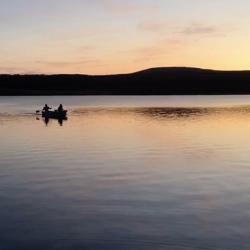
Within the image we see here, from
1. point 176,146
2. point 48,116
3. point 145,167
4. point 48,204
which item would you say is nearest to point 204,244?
point 48,204

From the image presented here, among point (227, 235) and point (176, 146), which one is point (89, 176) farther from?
point (176, 146)

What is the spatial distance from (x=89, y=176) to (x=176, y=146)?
1498 centimetres

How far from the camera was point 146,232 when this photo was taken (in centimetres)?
1498

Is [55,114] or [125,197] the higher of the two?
[55,114]

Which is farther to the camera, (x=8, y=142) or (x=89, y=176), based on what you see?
(x=8, y=142)

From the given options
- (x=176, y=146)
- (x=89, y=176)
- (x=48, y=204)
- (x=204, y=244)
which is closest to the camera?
(x=204, y=244)

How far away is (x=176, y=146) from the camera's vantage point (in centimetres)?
3881

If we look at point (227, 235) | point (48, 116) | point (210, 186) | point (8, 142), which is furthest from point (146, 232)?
point (48, 116)

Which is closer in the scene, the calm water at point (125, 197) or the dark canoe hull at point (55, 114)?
the calm water at point (125, 197)

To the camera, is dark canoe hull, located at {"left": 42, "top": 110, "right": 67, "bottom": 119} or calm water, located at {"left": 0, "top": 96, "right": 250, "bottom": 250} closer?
calm water, located at {"left": 0, "top": 96, "right": 250, "bottom": 250}

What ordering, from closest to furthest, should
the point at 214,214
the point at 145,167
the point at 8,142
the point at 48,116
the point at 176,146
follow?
the point at 214,214 < the point at 145,167 < the point at 176,146 < the point at 8,142 < the point at 48,116

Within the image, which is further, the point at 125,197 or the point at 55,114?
the point at 55,114

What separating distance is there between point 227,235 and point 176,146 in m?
24.2

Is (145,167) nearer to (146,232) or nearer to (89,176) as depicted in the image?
(89,176)
